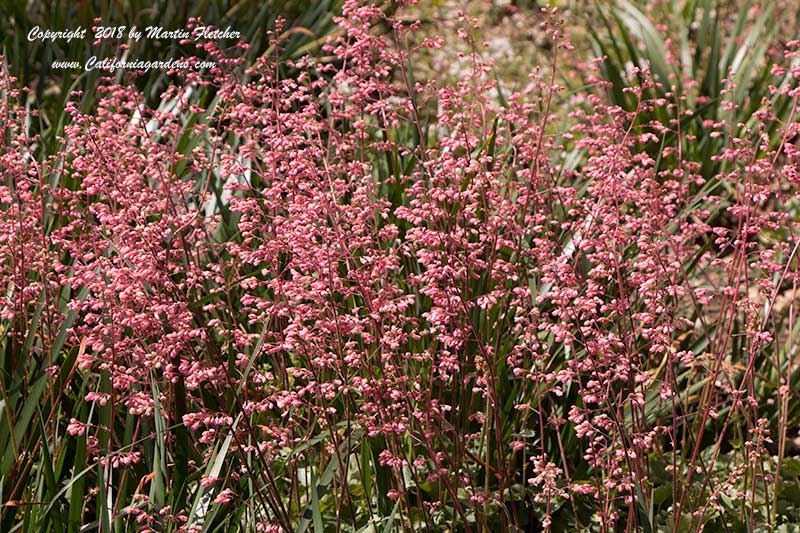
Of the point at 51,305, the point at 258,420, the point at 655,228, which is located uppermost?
the point at 655,228

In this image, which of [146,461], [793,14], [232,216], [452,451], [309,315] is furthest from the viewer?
[793,14]

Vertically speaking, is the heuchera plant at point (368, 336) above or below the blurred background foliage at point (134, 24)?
below

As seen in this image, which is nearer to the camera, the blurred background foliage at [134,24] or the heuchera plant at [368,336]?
the heuchera plant at [368,336]

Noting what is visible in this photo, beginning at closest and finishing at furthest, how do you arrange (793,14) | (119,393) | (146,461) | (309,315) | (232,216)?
1. (309,315)
2. (146,461)
3. (119,393)
4. (232,216)
5. (793,14)

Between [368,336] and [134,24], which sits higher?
[134,24]

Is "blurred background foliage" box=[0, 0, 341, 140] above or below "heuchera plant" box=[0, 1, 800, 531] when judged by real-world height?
above

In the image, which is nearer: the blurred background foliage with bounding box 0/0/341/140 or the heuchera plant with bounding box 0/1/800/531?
the heuchera plant with bounding box 0/1/800/531

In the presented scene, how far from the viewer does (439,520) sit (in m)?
2.96

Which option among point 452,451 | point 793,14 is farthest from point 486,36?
point 452,451

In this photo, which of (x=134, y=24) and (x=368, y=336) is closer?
(x=368, y=336)

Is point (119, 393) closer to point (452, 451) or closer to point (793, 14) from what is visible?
point (452, 451)

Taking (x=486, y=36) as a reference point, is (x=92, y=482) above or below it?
below

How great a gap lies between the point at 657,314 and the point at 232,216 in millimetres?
1930

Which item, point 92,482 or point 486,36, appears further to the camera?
point 486,36
